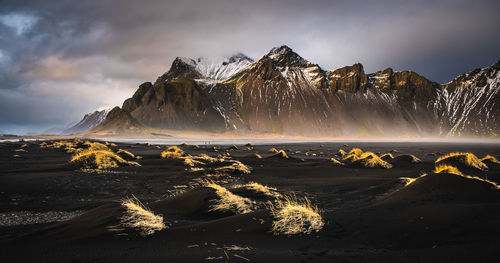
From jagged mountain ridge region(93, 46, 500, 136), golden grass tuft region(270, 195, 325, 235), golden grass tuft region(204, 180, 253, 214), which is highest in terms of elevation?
jagged mountain ridge region(93, 46, 500, 136)

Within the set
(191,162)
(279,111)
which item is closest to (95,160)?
(191,162)

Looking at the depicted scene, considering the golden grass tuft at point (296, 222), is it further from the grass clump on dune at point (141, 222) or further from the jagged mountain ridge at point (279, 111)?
the jagged mountain ridge at point (279, 111)

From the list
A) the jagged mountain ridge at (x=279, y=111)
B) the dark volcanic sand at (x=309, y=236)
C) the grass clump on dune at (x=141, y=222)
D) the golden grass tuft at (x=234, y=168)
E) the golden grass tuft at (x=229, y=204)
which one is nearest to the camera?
the dark volcanic sand at (x=309, y=236)

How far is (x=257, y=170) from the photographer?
2019cm

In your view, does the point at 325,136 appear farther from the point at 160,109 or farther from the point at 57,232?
the point at 57,232

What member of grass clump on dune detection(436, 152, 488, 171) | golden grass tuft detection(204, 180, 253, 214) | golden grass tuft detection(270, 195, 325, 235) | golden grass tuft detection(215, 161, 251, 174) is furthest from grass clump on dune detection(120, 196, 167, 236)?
grass clump on dune detection(436, 152, 488, 171)

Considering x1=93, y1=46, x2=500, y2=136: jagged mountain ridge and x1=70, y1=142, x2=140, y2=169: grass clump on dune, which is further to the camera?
x1=93, y1=46, x2=500, y2=136: jagged mountain ridge

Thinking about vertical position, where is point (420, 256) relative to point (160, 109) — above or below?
below

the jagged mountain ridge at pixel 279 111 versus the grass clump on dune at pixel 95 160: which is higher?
the jagged mountain ridge at pixel 279 111

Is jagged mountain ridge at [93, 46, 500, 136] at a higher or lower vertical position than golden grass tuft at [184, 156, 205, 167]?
higher

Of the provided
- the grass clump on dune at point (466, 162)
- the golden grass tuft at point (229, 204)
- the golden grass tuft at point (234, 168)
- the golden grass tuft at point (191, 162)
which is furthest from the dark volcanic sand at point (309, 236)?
the golden grass tuft at point (191, 162)

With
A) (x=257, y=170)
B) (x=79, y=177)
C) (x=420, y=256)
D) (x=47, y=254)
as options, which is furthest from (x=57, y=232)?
(x=257, y=170)

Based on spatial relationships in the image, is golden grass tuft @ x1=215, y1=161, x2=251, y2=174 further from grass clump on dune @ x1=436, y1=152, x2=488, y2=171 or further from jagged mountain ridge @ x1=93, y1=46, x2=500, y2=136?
jagged mountain ridge @ x1=93, y1=46, x2=500, y2=136

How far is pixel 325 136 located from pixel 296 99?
101 feet
